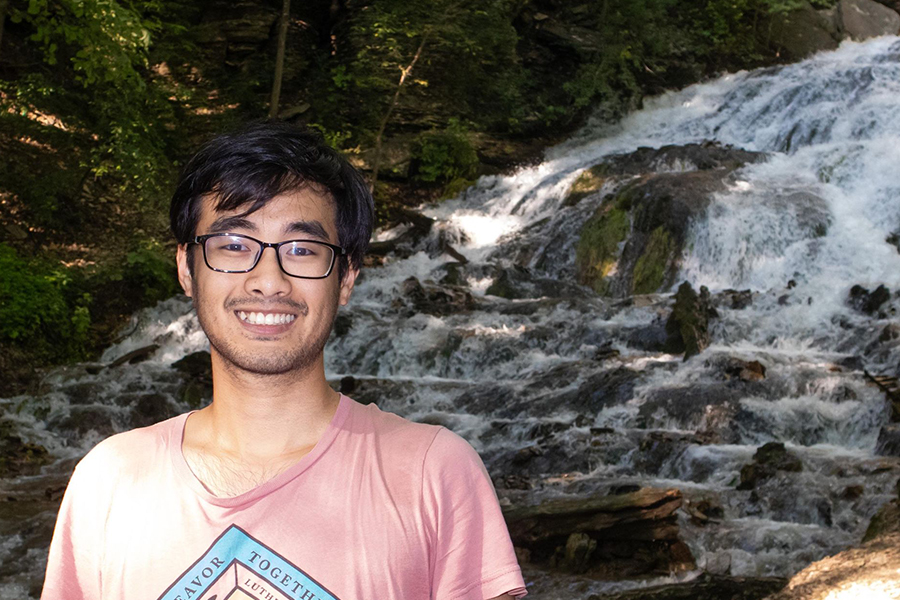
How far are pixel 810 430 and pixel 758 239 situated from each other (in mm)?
5436

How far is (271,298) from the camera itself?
1.73 metres

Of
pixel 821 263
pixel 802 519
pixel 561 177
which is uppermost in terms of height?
pixel 561 177

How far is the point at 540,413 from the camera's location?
8844 millimetres

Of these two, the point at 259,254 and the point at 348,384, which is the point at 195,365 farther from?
the point at 259,254

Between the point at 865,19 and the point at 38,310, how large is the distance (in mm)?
20562

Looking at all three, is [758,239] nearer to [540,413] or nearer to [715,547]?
[540,413]

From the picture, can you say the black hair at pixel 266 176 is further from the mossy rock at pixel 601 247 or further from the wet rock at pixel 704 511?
the mossy rock at pixel 601 247

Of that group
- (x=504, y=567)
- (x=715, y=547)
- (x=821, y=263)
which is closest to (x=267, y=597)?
(x=504, y=567)

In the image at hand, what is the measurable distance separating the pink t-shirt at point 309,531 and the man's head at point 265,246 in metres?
0.23

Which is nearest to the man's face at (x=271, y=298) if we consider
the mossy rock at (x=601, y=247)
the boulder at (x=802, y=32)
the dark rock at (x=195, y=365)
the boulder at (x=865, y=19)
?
the dark rock at (x=195, y=365)

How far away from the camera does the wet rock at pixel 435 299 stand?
474 inches

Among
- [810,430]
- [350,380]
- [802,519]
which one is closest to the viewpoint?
[802,519]

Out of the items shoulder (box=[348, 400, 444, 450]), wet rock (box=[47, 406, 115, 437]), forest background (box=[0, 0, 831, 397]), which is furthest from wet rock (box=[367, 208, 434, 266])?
shoulder (box=[348, 400, 444, 450])

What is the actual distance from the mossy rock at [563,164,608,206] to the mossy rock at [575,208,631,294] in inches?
55.2
